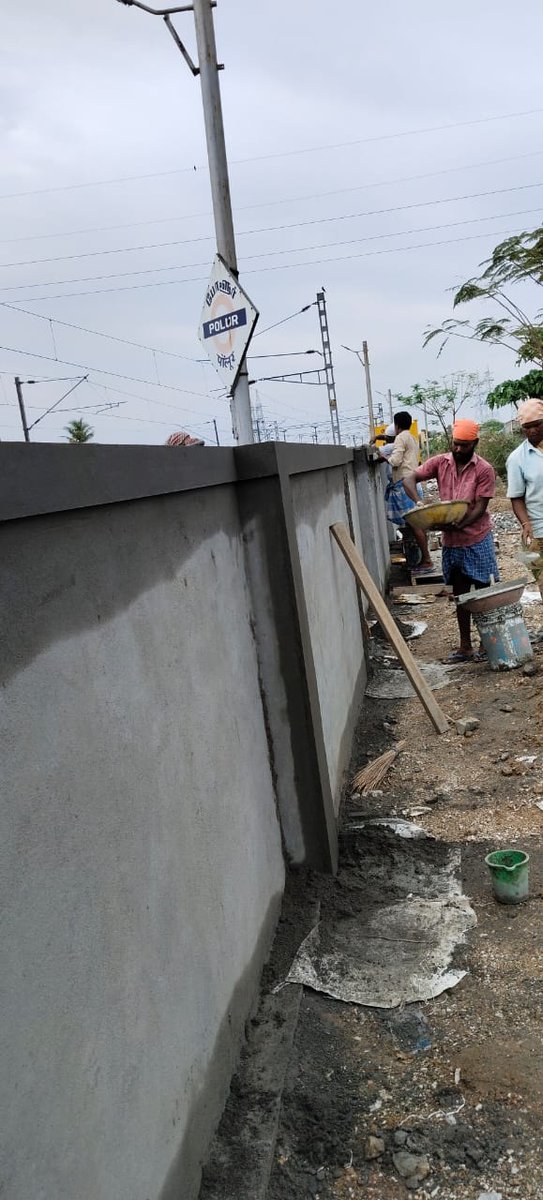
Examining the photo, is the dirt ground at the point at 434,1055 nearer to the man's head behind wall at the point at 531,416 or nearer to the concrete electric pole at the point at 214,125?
the man's head behind wall at the point at 531,416

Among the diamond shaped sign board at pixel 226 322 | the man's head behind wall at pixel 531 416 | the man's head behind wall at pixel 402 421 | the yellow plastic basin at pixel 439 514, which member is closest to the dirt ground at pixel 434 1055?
the man's head behind wall at pixel 531 416

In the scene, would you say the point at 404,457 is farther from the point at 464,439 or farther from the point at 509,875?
the point at 509,875

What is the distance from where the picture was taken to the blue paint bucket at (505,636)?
605 cm

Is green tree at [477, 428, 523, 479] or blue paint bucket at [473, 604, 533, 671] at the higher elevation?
green tree at [477, 428, 523, 479]

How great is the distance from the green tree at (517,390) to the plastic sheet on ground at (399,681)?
63.8 ft

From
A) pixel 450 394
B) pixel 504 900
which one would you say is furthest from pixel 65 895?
pixel 450 394

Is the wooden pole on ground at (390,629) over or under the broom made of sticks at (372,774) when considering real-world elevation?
over

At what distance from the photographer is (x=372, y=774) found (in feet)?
15.2

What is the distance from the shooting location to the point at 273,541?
319cm

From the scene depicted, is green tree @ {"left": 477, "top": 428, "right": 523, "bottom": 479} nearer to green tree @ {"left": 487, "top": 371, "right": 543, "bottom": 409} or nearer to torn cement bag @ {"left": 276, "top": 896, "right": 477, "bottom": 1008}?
green tree @ {"left": 487, "top": 371, "right": 543, "bottom": 409}

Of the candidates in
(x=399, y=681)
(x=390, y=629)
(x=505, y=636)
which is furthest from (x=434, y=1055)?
(x=399, y=681)

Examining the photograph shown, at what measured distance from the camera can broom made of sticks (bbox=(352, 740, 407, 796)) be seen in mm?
4547

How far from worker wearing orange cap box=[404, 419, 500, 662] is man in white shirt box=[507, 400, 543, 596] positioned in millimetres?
382

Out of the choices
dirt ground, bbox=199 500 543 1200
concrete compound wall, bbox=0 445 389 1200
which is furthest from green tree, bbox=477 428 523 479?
concrete compound wall, bbox=0 445 389 1200
